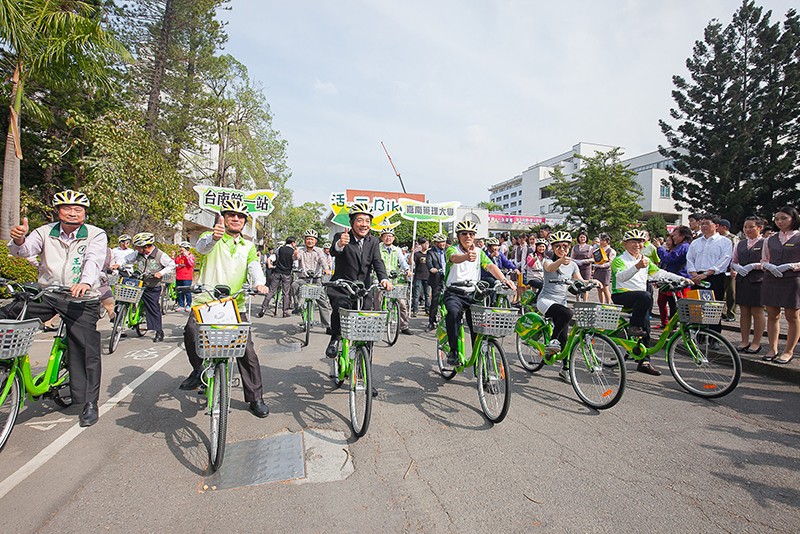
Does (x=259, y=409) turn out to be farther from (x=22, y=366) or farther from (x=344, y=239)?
(x=344, y=239)

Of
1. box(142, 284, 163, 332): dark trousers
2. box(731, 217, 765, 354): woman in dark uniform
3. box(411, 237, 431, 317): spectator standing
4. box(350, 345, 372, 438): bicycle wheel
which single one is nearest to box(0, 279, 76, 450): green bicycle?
box(350, 345, 372, 438): bicycle wheel

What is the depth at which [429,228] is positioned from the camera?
152 ft

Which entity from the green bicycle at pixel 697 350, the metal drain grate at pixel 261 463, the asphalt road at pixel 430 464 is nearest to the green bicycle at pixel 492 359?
the asphalt road at pixel 430 464

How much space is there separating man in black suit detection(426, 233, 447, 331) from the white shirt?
444 centimetres

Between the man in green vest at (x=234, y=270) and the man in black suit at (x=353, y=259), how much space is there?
1.16 meters

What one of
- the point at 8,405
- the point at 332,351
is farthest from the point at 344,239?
the point at 8,405

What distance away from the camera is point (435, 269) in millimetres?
8984

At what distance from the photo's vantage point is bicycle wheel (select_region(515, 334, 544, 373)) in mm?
5979

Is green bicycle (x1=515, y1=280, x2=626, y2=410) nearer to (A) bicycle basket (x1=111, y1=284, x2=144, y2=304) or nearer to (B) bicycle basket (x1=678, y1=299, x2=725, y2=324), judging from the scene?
(B) bicycle basket (x1=678, y1=299, x2=725, y2=324)

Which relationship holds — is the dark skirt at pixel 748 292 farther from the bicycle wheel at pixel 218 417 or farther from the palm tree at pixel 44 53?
the palm tree at pixel 44 53

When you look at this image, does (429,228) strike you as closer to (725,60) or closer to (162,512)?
(725,60)

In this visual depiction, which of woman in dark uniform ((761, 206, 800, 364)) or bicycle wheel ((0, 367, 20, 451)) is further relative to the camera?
woman in dark uniform ((761, 206, 800, 364))

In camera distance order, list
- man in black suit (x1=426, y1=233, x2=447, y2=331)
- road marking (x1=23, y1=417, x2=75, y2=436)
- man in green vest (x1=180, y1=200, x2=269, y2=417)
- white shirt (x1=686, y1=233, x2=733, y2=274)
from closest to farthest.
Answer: road marking (x1=23, y1=417, x2=75, y2=436), man in green vest (x1=180, y1=200, x2=269, y2=417), white shirt (x1=686, y1=233, x2=733, y2=274), man in black suit (x1=426, y1=233, x2=447, y2=331)

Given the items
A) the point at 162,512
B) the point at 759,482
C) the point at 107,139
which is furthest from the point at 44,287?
the point at 107,139
